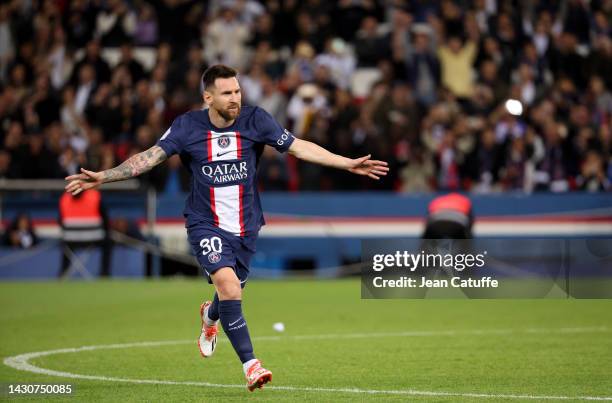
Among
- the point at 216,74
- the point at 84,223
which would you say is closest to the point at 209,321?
the point at 216,74

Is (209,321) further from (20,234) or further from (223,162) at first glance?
(20,234)

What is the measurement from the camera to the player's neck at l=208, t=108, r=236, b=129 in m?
8.91

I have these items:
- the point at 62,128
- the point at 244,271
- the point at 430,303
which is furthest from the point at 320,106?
the point at 244,271

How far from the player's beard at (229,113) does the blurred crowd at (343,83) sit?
12670 mm

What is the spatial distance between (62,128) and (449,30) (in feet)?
26.2

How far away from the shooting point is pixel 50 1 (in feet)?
87.5

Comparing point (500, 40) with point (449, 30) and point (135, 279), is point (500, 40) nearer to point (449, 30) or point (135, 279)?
point (449, 30)

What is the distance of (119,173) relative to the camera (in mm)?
8602

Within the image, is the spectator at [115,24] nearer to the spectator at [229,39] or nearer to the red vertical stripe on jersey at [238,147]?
the spectator at [229,39]

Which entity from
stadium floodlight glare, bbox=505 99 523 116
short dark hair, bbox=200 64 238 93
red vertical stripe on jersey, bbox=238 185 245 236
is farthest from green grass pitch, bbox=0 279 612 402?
stadium floodlight glare, bbox=505 99 523 116

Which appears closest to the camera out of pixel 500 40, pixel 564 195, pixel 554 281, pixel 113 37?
pixel 554 281

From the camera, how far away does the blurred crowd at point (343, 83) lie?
21.8 metres

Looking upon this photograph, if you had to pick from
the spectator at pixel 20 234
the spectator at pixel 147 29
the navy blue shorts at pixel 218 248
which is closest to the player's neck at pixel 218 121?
the navy blue shorts at pixel 218 248

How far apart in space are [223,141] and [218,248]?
794 millimetres
